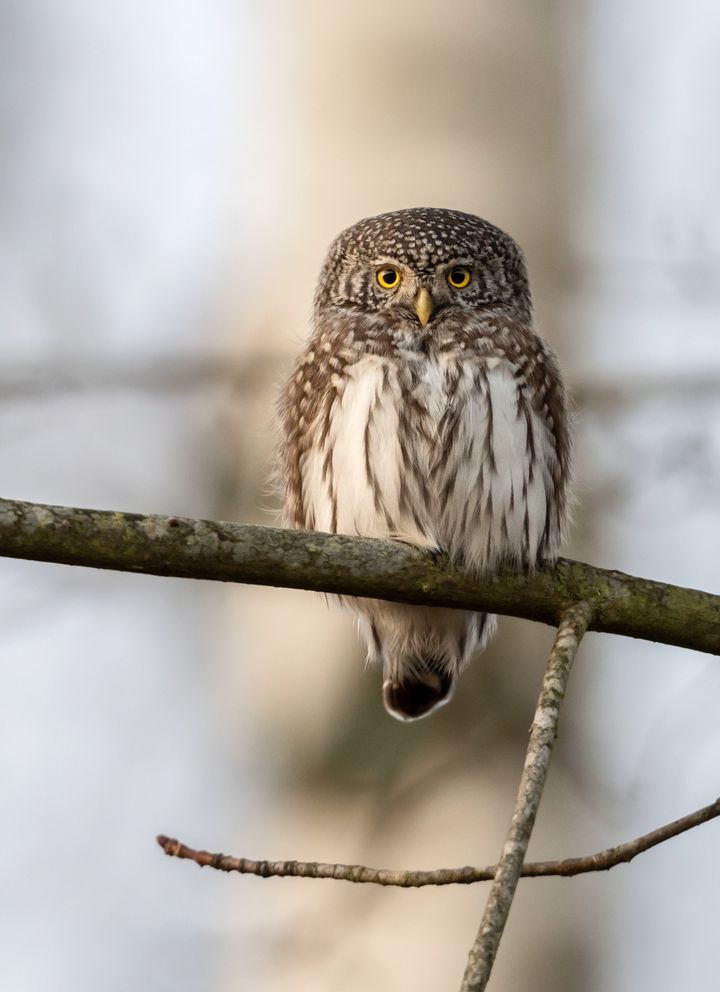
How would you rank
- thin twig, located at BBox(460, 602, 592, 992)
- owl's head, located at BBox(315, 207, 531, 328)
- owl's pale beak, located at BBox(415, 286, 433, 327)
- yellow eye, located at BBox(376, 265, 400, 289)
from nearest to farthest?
thin twig, located at BBox(460, 602, 592, 992)
owl's pale beak, located at BBox(415, 286, 433, 327)
owl's head, located at BBox(315, 207, 531, 328)
yellow eye, located at BBox(376, 265, 400, 289)

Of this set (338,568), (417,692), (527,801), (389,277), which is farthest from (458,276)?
(527,801)

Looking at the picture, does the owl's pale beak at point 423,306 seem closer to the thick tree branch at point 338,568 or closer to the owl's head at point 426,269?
the owl's head at point 426,269

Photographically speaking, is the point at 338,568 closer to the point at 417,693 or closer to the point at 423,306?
the point at 423,306

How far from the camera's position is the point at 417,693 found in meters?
5.16

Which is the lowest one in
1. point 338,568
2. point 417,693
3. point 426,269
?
point 338,568

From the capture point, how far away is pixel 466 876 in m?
2.74

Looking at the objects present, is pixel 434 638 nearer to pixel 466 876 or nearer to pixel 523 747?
pixel 523 747

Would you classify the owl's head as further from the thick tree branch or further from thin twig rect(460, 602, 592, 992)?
thin twig rect(460, 602, 592, 992)

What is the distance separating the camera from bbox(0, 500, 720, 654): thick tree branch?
9.80 feet

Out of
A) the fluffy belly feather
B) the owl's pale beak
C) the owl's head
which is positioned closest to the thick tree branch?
the fluffy belly feather

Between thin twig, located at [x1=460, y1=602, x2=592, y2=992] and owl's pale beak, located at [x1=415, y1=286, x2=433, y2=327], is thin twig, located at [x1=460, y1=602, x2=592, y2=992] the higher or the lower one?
the lower one

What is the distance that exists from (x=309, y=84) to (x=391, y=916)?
386 centimetres

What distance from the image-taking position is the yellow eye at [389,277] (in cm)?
481

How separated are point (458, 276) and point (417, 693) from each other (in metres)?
1.56
